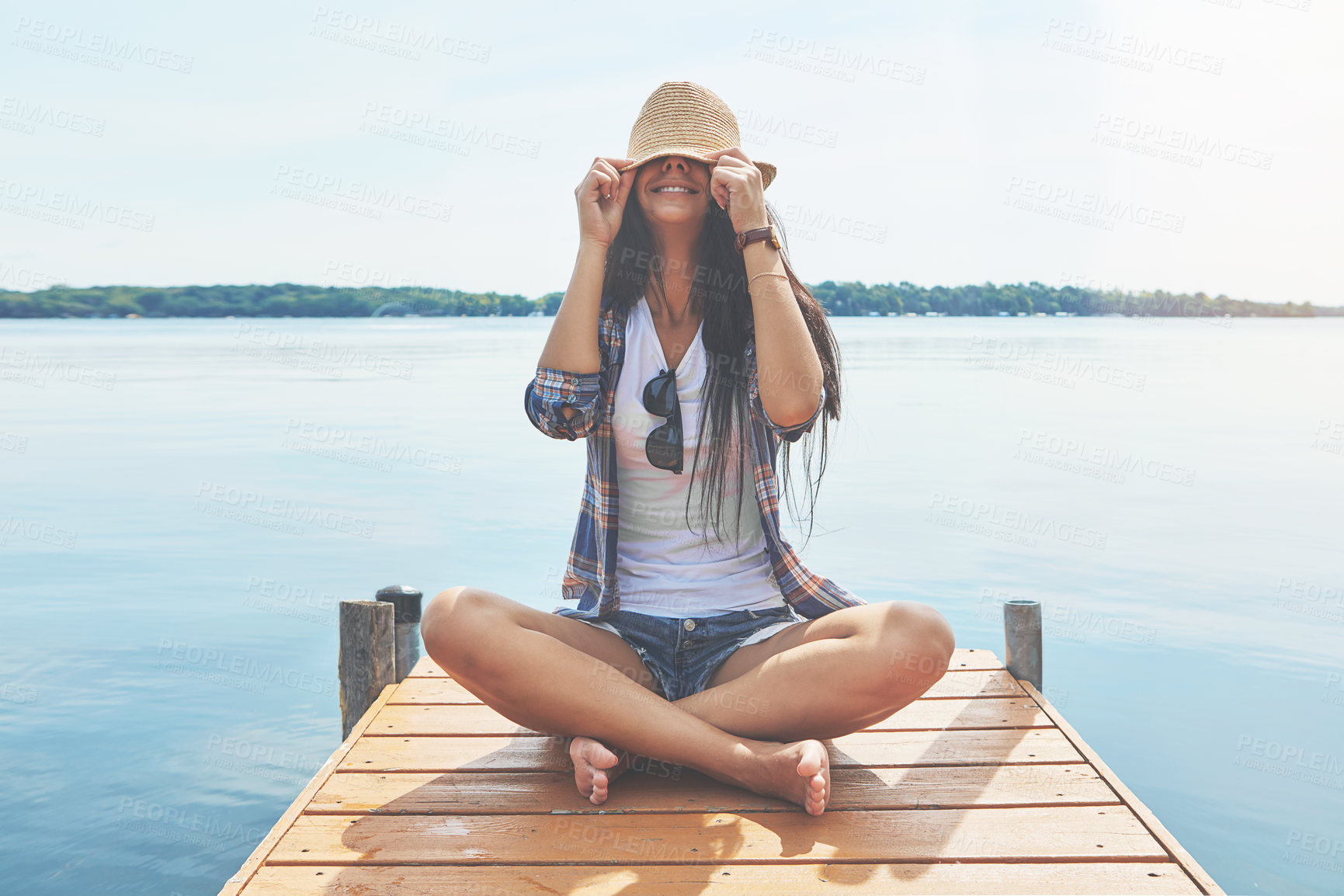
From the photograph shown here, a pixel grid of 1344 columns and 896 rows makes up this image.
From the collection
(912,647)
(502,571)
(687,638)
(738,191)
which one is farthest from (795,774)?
(502,571)

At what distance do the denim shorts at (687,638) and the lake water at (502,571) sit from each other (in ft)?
9.69

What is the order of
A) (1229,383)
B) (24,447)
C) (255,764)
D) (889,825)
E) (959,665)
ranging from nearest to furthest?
(889,825) → (959,665) → (255,764) → (24,447) → (1229,383)

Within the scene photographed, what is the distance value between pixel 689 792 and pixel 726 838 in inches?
12.1

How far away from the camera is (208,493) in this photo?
509 inches

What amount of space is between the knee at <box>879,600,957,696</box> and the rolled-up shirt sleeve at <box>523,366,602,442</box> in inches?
42.4

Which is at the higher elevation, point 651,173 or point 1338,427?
point 651,173

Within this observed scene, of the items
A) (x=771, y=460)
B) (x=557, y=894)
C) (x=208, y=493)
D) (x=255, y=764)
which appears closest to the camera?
(x=557, y=894)

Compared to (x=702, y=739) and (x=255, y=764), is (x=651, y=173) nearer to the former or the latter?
(x=702, y=739)

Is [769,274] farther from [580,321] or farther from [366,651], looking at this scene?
[366,651]

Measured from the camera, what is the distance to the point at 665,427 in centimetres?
314

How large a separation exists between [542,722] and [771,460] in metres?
1.08

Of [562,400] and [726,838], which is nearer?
[726,838]

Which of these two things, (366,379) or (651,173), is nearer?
(651,173)

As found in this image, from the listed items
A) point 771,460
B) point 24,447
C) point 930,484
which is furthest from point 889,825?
point 24,447
